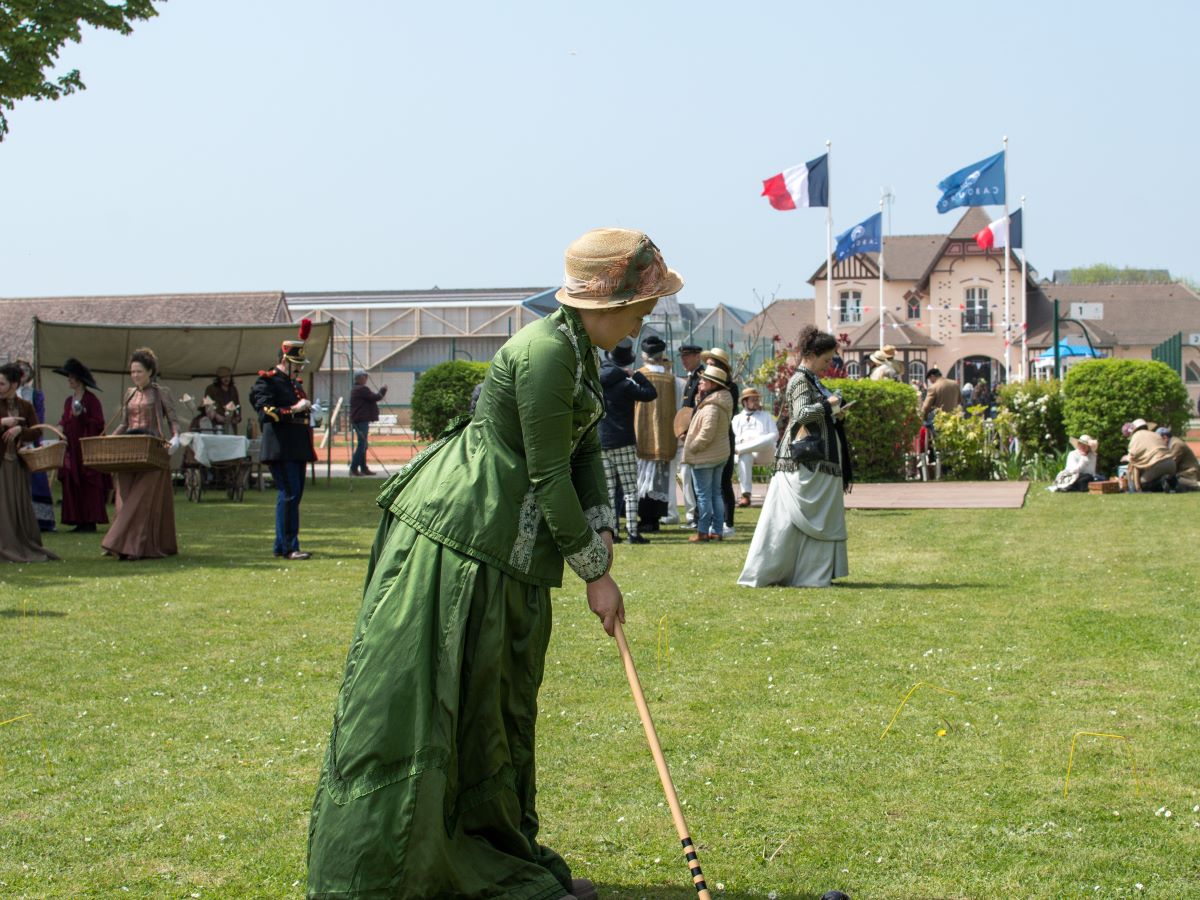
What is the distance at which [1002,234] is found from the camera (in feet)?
129

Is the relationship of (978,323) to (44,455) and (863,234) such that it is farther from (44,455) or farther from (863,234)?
(44,455)

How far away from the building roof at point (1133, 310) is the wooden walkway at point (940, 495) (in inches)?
1958

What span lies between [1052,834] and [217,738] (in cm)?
335

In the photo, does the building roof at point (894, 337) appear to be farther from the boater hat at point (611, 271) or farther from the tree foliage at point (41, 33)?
the boater hat at point (611, 271)

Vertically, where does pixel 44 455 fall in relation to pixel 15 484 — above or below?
above

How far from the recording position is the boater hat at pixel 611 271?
12.4 feet

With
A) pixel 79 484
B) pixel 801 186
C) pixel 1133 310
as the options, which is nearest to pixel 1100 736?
pixel 79 484

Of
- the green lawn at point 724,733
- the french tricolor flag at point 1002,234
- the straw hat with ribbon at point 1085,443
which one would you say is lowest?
the green lawn at point 724,733

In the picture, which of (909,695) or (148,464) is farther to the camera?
(148,464)

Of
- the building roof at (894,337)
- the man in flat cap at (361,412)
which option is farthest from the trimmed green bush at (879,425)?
the building roof at (894,337)

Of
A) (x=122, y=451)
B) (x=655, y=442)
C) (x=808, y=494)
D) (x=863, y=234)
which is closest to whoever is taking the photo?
(x=808, y=494)

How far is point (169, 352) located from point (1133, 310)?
6144 centimetres

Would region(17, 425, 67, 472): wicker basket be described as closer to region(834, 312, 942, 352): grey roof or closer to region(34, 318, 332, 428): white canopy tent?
region(34, 318, 332, 428): white canopy tent

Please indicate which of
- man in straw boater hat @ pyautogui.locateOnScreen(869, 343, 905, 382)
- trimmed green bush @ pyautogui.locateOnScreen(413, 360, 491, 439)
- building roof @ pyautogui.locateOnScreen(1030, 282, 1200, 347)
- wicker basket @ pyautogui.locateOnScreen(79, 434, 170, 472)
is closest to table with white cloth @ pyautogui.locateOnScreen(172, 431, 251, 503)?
trimmed green bush @ pyautogui.locateOnScreen(413, 360, 491, 439)
